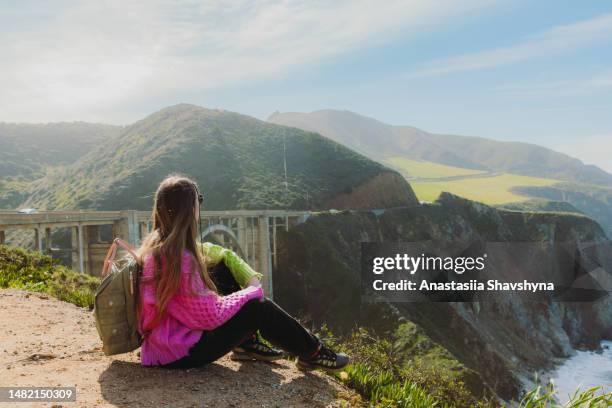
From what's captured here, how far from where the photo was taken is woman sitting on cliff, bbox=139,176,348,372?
3877 millimetres

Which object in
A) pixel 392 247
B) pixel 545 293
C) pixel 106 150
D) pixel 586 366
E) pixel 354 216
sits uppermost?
pixel 106 150

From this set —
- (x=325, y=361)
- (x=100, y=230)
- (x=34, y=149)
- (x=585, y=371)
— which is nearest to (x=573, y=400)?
(x=325, y=361)

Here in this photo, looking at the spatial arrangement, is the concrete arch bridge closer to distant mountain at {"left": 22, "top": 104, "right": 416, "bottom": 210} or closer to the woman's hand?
the woman's hand

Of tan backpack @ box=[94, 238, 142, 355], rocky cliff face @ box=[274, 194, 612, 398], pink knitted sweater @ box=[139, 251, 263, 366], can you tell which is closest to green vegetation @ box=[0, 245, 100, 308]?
tan backpack @ box=[94, 238, 142, 355]

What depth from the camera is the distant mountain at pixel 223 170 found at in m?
67.8

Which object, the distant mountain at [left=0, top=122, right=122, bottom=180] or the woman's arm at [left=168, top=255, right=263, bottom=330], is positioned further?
the distant mountain at [left=0, top=122, right=122, bottom=180]

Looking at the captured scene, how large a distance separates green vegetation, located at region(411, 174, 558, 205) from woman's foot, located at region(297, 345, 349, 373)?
402 feet

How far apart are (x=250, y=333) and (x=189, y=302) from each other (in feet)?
2.19

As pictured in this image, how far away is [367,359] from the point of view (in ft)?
28.2

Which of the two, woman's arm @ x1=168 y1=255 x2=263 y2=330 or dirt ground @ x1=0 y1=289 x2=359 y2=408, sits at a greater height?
woman's arm @ x1=168 y1=255 x2=263 y2=330

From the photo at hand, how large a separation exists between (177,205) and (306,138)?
97.1 meters

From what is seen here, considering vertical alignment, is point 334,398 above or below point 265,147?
below

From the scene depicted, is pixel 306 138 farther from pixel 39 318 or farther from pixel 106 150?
pixel 39 318

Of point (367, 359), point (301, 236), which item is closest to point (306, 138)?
point (301, 236)
